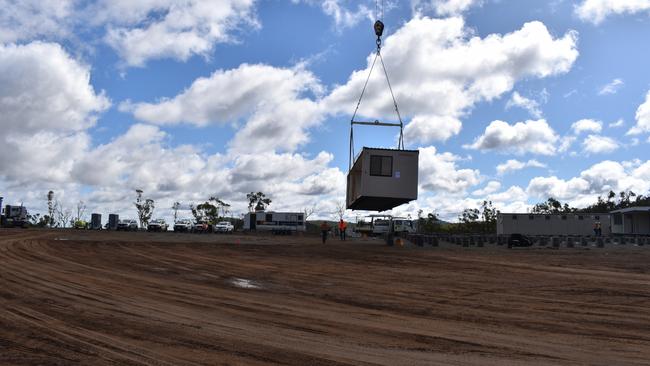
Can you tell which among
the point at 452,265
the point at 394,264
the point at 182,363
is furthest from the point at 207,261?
the point at 182,363

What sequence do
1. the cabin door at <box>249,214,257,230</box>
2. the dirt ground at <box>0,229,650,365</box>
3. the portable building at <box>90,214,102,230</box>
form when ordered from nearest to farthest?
the dirt ground at <box>0,229,650,365</box>, the cabin door at <box>249,214,257,230</box>, the portable building at <box>90,214,102,230</box>

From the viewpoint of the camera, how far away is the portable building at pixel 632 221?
1964 inches

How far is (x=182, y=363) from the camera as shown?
5664 millimetres

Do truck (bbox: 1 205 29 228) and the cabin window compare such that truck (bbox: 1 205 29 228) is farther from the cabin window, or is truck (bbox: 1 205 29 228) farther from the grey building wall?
the grey building wall

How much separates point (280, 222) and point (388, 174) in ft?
157

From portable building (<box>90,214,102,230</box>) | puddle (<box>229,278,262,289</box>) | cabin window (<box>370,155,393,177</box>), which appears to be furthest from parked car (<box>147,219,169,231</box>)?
puddle (<box>229,278,262,289</box>)

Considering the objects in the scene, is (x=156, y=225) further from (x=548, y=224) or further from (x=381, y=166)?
(x=381, y=166)

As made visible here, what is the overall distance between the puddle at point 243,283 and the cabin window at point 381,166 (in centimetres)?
1098

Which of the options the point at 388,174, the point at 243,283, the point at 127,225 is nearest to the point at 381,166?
the point at 388,174

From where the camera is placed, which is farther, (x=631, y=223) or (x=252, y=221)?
(x=252, y=221)

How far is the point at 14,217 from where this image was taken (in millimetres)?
62812

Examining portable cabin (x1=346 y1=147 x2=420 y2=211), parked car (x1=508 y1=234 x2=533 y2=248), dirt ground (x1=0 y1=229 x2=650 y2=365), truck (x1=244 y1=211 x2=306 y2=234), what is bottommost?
dirt ground (x1=0 y1=229 x2=650 y2=365)

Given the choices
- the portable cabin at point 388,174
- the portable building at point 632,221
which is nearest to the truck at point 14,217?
the portable cabin at point 388,174

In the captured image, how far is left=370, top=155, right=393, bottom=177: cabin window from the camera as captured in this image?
2335cm
